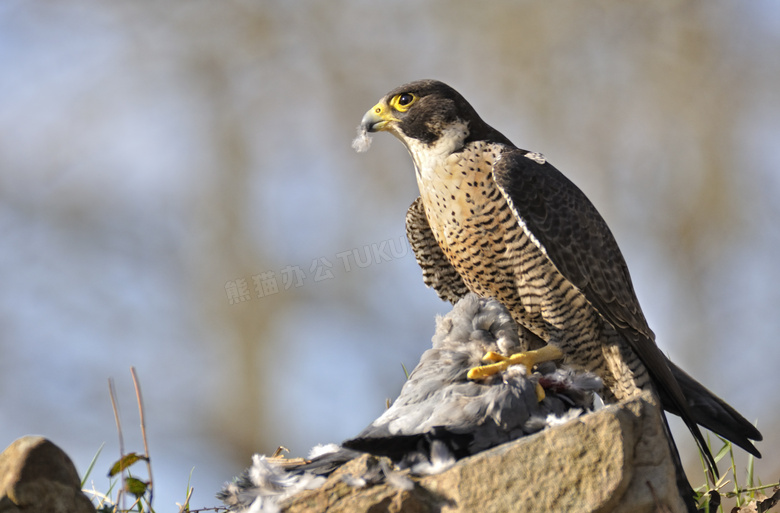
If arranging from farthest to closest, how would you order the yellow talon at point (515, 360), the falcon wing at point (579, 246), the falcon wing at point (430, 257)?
1. the falcon wing at point (430, 257)
2. the falcon wing at point (579, 246)
3. the yellow talon at point (515, 360)

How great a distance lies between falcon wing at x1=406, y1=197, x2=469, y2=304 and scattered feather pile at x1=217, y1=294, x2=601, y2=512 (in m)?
0.83

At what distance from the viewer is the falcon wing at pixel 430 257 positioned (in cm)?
335

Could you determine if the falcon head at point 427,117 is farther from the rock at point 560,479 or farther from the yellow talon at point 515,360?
the rock at point 560,479

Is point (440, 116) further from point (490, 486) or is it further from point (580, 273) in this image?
point (490, 486)

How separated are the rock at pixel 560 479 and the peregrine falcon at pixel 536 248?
958 millimetres

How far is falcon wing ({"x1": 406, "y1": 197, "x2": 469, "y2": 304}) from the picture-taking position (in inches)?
132

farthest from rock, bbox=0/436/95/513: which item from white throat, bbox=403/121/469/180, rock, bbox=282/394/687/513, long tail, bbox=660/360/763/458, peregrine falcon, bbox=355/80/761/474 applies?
long tail, bbox=660/360/763/458

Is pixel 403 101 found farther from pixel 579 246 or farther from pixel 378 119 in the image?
pixel 579 246

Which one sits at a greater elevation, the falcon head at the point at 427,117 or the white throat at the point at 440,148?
the falcon head at the point at 427,117

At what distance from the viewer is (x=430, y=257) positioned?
3.38 meters

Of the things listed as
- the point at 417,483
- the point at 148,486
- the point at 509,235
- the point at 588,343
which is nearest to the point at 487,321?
the point at 509,235

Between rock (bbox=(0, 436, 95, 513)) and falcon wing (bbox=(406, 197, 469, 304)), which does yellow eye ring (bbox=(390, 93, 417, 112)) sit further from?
rock (bbox=(0, 436, 95, 513))

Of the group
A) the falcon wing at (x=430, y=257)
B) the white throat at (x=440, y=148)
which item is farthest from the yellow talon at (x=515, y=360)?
the white throat at (x=440, y=148)

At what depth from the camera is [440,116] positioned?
3.03 meters
